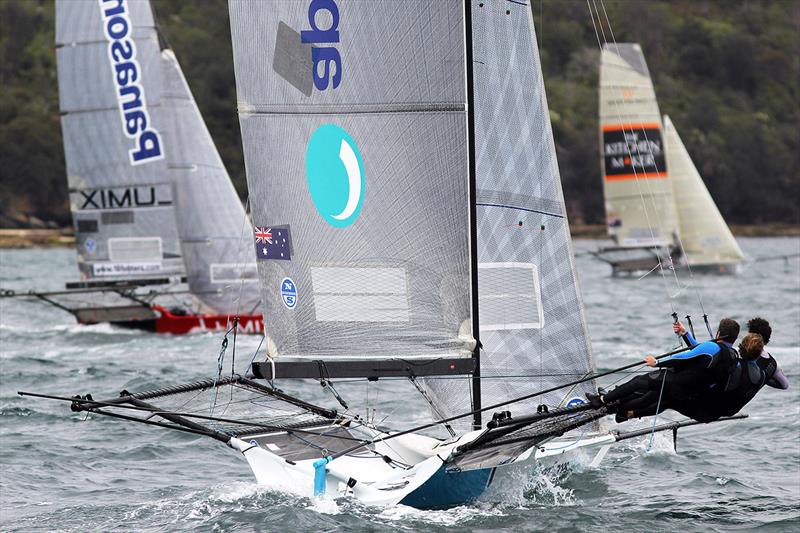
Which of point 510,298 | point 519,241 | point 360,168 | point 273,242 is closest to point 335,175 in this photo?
point 360,168

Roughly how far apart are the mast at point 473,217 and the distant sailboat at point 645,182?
76.7 ft

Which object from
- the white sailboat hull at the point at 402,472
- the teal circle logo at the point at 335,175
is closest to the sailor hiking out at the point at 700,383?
the white sailboat hull at the point at 402,472

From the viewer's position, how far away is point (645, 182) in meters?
32.9

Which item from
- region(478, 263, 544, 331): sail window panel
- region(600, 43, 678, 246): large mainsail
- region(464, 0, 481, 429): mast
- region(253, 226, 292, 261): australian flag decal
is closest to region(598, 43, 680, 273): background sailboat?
region(600, 43, 678, 246): large mainsail

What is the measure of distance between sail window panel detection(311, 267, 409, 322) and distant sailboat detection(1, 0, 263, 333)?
10946 millimetres

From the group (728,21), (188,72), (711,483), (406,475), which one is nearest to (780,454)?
(711,483)

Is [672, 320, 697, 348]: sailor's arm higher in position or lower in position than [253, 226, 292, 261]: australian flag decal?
lower

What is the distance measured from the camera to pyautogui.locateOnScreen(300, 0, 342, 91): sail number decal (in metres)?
8.54

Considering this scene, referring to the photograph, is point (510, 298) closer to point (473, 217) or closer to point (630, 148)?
point (473, 217)

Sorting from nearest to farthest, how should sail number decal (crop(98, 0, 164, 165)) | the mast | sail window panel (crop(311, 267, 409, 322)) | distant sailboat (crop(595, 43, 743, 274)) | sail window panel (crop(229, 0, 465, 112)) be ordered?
sail window panel (crop(229, 0, 465, 112))
the mast
sail window panel (crop(311, 267, 409, 322))
sail number decal (crop(98, 0, 164, 165))
distant sailboat (crop(595, 43, 743, 274))

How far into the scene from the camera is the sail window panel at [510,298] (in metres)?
9.30

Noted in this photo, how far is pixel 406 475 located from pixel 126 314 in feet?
40.9

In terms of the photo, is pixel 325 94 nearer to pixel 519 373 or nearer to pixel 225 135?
pixel 519 373

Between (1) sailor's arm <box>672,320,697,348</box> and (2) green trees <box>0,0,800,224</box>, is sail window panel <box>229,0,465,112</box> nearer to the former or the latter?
(1) sailor's arm <box>672,320,697,348</box>
